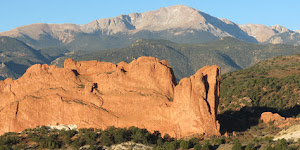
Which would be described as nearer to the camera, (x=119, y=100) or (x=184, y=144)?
(x=184, y=144)

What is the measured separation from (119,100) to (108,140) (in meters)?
8.65

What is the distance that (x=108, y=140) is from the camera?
63.8 meters

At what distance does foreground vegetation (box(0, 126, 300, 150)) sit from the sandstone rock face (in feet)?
6.36

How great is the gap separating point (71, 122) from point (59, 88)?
228 inches

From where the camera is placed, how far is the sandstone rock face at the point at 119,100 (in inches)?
2665

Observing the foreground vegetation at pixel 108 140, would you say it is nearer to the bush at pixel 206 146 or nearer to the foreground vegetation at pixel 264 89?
the bush at pixel 206 146

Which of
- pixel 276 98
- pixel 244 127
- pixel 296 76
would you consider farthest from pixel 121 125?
pixel 296 76

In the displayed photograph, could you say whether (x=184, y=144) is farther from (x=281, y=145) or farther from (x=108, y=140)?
(x=281, y=145)

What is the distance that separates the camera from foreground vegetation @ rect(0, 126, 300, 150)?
6188 cm

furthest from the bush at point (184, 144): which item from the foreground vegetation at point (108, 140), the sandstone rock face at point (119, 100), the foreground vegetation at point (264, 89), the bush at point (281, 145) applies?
the foreground vegetation at point (264, 89)

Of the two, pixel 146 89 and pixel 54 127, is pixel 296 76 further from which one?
pixel 54 127

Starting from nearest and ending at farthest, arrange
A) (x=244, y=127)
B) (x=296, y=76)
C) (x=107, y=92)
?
(x=107, y=92) < (x=244, y=127) < (x=296, y=76)

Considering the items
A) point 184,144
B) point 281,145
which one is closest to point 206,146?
point 184,144

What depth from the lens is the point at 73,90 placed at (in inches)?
2874
